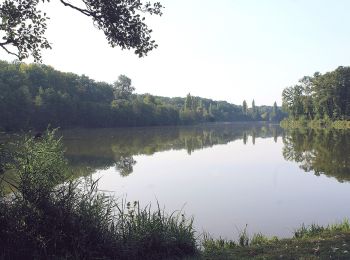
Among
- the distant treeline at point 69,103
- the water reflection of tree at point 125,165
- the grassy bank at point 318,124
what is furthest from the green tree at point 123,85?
the water reflection of tree at point 125,165

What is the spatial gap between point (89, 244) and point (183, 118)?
142 meters

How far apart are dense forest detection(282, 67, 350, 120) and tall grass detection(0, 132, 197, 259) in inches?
3802

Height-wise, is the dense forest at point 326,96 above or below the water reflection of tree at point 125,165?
above

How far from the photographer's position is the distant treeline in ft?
250

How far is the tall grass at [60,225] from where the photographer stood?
7.17 m

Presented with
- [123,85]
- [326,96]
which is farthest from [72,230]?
[123,85]

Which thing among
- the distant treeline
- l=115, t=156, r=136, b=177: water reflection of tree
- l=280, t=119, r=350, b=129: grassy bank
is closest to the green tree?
the distant treeline

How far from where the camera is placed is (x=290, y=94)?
123m

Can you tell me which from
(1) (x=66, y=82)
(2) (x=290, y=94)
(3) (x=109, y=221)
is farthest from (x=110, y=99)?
(3) (x=109, y=221)

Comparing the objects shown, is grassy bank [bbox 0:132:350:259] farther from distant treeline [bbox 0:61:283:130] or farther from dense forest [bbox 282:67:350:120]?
dense forest [bbox 282:67:350:120]

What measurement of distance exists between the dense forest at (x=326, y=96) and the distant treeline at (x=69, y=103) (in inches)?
1956

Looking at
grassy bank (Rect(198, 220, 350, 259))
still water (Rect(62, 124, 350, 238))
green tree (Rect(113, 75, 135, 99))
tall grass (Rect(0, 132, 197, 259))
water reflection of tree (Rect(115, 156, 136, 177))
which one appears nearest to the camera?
tall grass (Rect(0, 132, 197, 259))

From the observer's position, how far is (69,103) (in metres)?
97.8

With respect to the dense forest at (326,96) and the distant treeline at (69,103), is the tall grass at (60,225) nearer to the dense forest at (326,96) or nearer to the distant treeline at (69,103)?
the distant treeline at (69,103)
